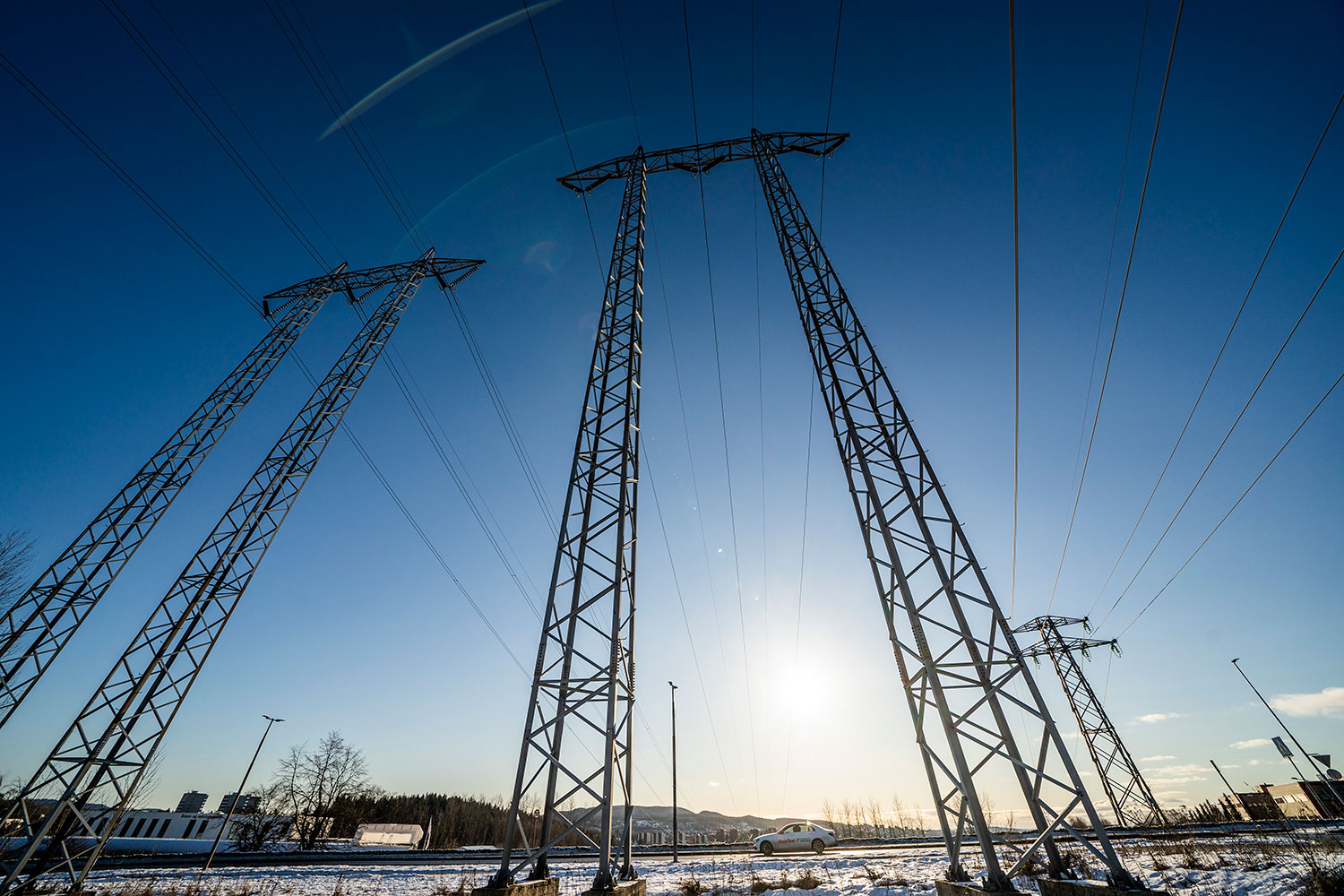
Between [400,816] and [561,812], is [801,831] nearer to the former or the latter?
[561,812]

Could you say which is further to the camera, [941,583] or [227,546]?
[227,546]

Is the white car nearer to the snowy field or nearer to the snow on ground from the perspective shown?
the snow on ground

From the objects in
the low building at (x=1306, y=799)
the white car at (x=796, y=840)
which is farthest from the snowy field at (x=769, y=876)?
the low building at (x=1306, y=799)

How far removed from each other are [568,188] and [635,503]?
46.6 feet

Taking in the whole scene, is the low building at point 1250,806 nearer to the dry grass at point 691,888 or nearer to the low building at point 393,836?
the dry grass at point 691,888

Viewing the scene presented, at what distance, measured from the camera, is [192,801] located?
9569cm

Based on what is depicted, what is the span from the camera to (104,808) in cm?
1231

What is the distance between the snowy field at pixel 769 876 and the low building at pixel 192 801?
117 meters

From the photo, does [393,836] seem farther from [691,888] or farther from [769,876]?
[691,888]

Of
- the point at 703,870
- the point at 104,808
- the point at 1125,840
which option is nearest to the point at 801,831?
the point at 703,870

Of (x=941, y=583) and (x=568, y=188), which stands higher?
(x=568, y=188)

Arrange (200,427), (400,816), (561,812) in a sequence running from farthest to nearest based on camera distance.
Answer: (400,816), (200,427), (561,812)

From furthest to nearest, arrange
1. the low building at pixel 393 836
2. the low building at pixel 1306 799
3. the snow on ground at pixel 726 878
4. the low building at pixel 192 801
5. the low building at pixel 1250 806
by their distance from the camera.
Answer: the low building at pixel 192 801 → the low building at pixel 393 836 → the low building at pixel 1250 806 → the low building at pixel 1306 799 → the snow on ground at pixel 726 878

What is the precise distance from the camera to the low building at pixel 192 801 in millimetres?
94875
